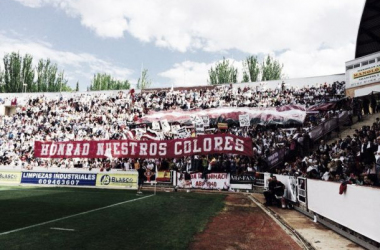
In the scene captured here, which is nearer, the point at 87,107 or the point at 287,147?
the point at 287,147

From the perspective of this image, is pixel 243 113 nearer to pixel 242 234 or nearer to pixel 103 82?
pixel 242 234

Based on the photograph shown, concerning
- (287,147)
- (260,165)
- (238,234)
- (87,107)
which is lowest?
(238,234)

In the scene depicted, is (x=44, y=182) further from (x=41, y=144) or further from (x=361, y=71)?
(x=361, y=71)

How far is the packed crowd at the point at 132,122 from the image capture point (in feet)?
81.4

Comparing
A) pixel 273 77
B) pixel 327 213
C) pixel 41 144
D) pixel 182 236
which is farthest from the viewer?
pixel 273 77

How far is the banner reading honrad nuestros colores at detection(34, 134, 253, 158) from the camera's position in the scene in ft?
76.2

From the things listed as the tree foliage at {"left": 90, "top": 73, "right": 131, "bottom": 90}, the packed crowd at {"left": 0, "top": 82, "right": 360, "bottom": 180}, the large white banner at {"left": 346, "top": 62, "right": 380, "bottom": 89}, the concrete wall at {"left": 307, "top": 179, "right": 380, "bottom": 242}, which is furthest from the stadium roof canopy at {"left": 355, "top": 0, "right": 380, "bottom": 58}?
the tree foliage at {"left": 90, "top": 73, "right": 131, "bottom": 90}

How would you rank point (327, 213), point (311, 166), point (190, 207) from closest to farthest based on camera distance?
point (327, 213) → point (190, 207) → point (311, 166)

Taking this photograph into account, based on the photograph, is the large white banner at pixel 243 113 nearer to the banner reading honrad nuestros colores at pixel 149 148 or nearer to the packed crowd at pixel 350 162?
the banner reading honrad nuestros colores at pixel 149 148

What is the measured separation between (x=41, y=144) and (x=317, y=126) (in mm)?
24250

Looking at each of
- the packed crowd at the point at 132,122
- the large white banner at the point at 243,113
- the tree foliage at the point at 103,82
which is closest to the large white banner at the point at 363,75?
the packed crowd at the point at 132,122

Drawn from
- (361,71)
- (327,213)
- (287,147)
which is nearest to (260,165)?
(287,147)

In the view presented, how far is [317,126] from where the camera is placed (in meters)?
24.1

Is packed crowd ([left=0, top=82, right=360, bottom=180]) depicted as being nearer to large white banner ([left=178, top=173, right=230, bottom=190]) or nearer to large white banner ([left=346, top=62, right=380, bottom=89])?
large white banner ([left=178, top=173, right=230, bottom=190])
